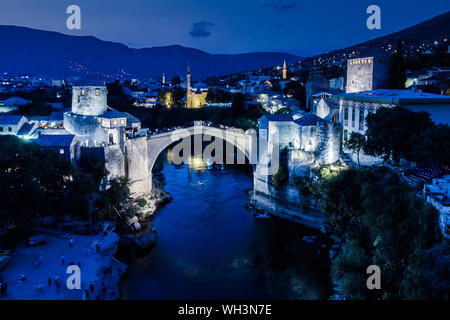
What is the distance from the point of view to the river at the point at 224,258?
11539 millimetres

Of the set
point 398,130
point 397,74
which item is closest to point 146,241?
point 398,130

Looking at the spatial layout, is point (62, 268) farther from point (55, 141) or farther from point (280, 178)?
point (280, 178)

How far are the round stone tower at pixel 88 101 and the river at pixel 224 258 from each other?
608 centimetres

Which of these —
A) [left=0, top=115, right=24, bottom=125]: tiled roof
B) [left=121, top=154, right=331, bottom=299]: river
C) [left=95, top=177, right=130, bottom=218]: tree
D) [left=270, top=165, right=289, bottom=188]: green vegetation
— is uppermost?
[left=0, top=115, right=24, bottom=125]: tiled roof

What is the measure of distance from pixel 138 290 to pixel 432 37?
60.8m

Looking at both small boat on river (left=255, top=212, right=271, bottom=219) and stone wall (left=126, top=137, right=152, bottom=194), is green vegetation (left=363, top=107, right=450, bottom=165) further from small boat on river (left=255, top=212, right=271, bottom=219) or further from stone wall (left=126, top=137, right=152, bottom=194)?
stone wall (left=126, top=137, right=152, bottom=194)

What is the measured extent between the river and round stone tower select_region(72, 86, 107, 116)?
6.08m

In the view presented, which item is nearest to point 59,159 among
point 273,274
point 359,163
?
point 273,274

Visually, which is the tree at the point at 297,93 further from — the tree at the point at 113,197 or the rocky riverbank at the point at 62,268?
the rocky riverbank at the point at 62,268

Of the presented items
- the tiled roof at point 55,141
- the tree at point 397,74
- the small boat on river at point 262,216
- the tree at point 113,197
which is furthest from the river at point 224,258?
the tree at point 397,74

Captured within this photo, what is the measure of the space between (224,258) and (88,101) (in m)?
11.3

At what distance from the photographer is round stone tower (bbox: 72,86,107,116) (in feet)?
66.0

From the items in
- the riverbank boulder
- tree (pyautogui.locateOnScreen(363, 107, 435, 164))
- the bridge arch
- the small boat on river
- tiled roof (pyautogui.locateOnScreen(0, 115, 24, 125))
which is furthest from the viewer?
the bridge arch

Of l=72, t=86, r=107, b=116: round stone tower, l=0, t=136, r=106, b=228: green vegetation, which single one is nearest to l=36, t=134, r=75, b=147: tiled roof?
l=0, t=136, r=106, b=228: green vegetation
